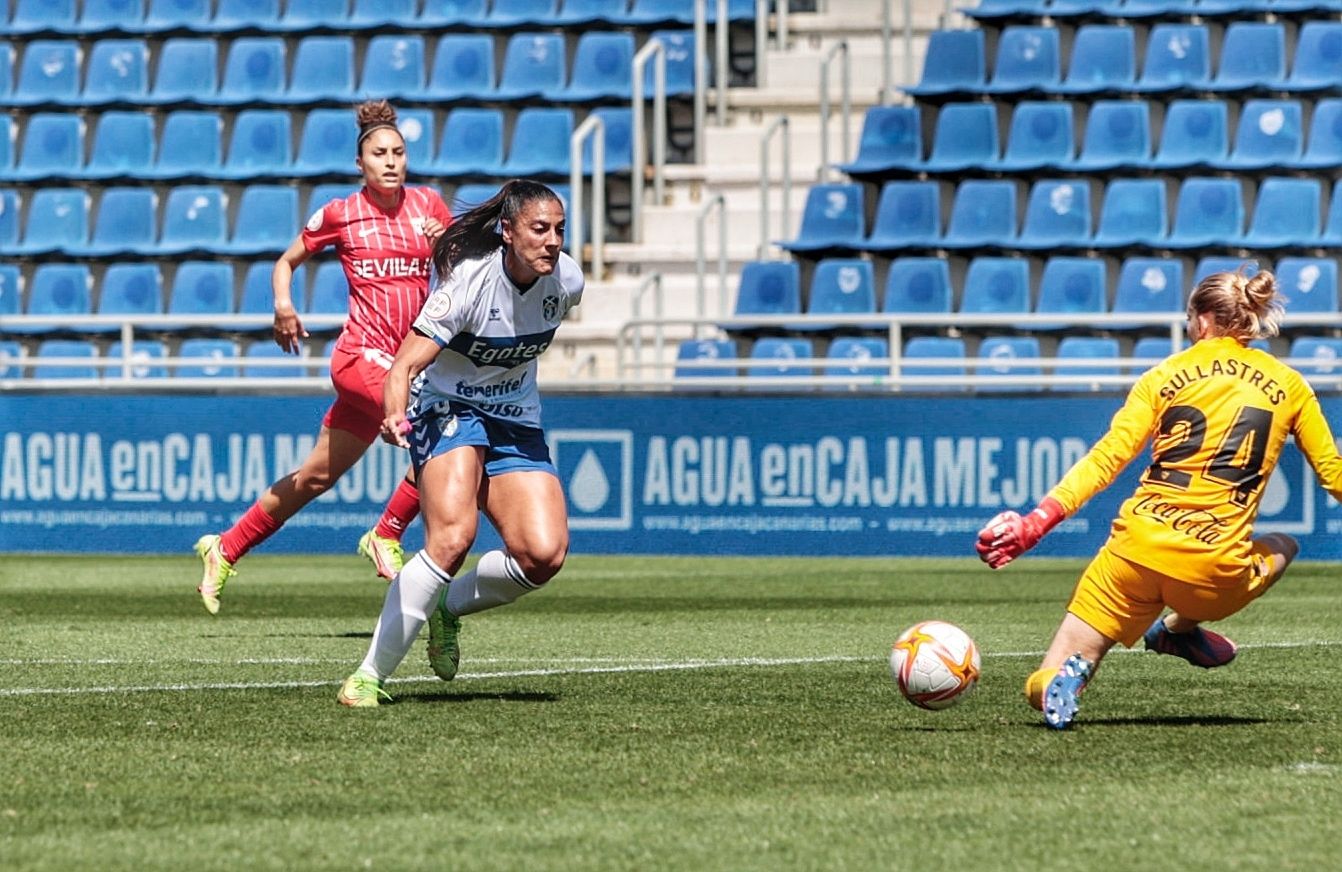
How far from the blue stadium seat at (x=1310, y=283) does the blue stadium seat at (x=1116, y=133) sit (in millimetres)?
1920

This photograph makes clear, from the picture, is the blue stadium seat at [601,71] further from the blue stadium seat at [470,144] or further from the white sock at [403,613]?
the white sock at [403,613]

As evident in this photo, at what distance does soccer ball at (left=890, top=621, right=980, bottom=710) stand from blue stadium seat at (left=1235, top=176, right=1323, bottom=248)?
40.6ft

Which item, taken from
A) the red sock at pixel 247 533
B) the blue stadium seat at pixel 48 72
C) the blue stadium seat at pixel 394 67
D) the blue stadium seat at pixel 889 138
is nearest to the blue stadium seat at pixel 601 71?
the blue stadium seat at pixel 394 67

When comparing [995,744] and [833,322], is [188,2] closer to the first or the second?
[833,322]


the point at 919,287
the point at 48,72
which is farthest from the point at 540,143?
the point at 48,72

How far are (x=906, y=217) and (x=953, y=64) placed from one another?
1.74m

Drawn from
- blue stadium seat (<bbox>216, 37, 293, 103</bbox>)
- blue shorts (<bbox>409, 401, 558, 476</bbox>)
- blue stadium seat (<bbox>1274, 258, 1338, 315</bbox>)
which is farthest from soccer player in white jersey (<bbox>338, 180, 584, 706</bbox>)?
blue stadium seat (<bbox>216, 37, 293, 103</bbox>)

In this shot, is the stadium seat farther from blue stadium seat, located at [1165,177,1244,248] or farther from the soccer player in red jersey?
the soccer player in red jersey

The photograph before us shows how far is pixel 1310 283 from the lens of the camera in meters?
17.8

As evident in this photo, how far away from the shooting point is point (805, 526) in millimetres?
16375

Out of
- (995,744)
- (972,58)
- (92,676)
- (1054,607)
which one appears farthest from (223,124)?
(995,744)

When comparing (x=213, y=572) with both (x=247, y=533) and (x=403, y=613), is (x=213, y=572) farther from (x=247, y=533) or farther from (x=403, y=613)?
(x=403, y=613)

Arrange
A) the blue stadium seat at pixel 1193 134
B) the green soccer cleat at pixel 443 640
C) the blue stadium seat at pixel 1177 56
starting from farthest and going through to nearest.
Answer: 1. the blue stadium seat at pixel 1177 56
2. the blue stadium seat at pixel 1193 134
3. the green soccer cleat at pixel 443 640

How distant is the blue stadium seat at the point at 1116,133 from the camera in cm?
1944
